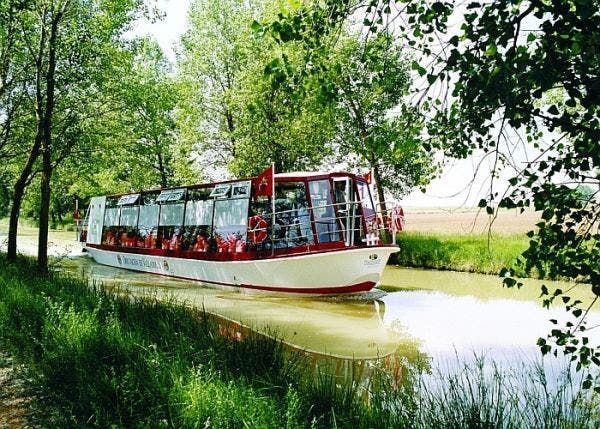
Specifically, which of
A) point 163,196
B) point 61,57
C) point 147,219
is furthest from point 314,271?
point 147,219

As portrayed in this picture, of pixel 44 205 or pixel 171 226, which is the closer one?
pixel 44 205

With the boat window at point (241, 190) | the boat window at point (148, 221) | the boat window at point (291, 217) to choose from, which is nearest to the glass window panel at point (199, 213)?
the boat window at point (241, 190)

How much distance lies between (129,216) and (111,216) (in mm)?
2039

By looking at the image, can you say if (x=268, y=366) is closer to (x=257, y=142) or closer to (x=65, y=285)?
(x=65, y=285)

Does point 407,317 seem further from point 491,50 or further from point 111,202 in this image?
point 111,202

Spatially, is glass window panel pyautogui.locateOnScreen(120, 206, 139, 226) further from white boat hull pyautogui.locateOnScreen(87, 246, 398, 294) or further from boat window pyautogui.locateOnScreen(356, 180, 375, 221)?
boat window pyautogui.locateOnScreen(356, 180, 375, 221)

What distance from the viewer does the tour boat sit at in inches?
548

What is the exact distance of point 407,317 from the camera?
39.1ft

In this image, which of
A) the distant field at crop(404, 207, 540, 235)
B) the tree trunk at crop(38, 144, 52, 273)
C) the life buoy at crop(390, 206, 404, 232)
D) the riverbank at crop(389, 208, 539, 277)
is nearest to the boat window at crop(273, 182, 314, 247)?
the life buoy at crop(390, 206, 404, 232)

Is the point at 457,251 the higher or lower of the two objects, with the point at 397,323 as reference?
higher

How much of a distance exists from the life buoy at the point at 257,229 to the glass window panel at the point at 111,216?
10.0m

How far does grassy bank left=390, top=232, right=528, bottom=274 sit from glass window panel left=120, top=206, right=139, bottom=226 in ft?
35.3

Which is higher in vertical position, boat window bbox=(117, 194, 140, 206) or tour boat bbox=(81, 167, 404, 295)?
boat window bbox=(117, 194, 140, 206)

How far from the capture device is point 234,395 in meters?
4.20
